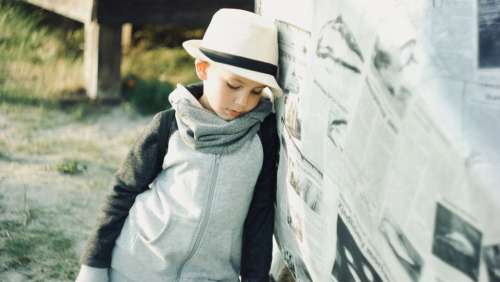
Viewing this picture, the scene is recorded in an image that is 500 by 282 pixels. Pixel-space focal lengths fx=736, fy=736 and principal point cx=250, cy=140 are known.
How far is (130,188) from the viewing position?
6.61ft

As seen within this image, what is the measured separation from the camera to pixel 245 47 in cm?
179

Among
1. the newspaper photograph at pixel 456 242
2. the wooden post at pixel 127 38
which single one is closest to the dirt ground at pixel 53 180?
the wooden post at pixel 127 38

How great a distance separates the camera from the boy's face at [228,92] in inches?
71.9

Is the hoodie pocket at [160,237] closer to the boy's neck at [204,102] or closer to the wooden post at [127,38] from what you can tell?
the boy's neck at [204,102]

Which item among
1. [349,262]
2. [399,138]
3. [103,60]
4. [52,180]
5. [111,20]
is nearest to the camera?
[399,138]

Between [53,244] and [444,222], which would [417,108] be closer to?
[444,222]

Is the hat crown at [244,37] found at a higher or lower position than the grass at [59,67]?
higher

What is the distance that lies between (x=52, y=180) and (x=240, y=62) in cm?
175

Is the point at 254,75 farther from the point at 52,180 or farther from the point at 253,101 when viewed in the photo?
the point at 52,180

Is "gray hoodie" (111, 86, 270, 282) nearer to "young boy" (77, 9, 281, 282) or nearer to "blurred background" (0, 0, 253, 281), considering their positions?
"young boy" (77, 9, 281, 282)

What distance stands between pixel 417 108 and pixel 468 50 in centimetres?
15

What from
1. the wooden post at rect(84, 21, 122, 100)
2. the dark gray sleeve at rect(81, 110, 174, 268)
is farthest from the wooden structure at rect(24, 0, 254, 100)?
the dark gray sleeve at rect(81, 110, 174, 268)

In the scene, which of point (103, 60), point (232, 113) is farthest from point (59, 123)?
point (232, 113)

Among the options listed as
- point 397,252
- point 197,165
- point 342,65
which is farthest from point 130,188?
point 397,252
